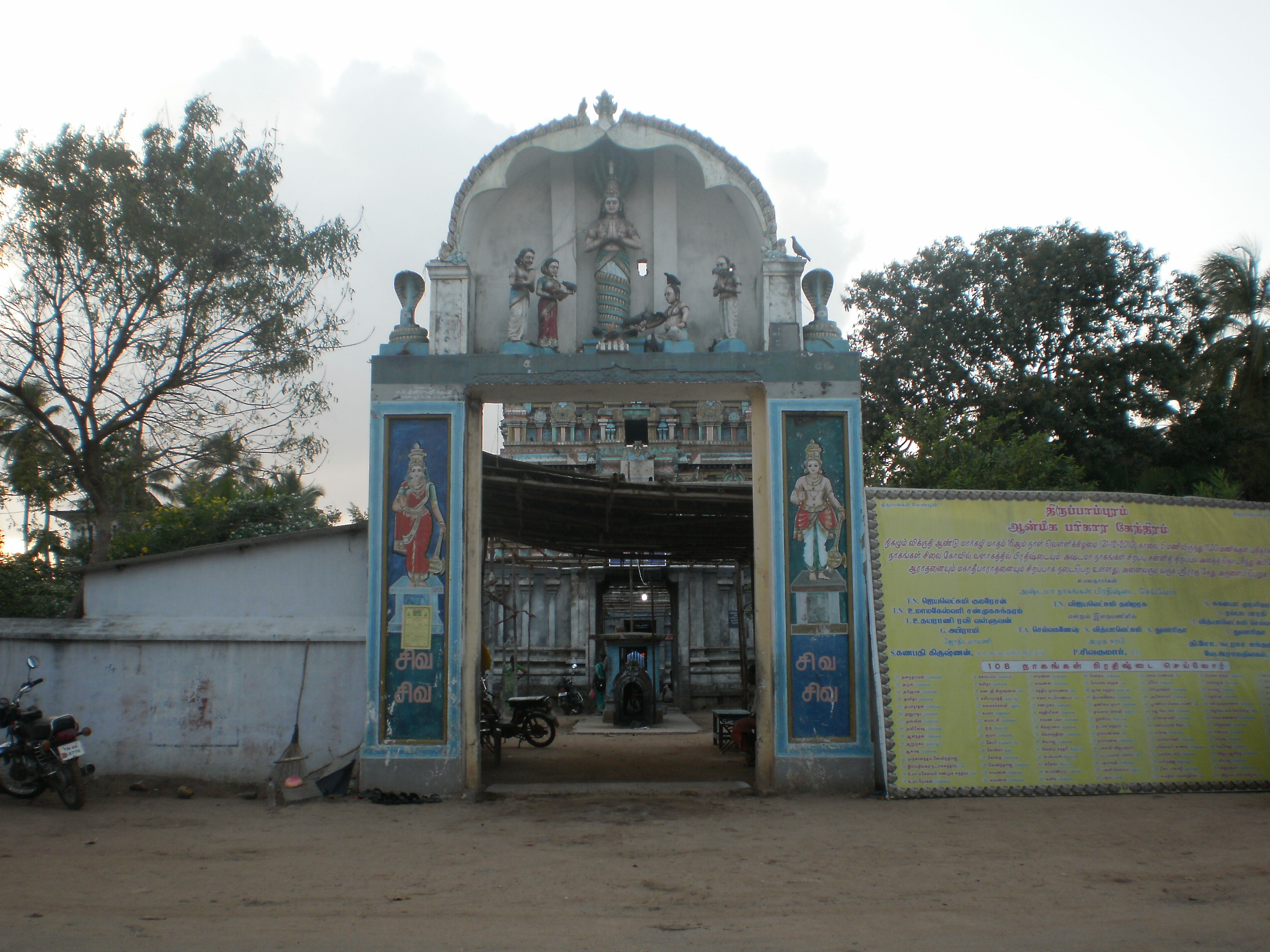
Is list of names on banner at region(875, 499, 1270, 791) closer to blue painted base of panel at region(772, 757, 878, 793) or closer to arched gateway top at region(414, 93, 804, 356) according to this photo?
blue painted base of panel at region(772, 757, 878, 793)

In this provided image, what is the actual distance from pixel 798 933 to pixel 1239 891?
2780mm

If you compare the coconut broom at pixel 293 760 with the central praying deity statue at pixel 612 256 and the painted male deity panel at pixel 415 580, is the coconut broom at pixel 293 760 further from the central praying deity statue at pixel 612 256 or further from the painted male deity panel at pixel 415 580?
the central praying deity statue at pixel 612 256

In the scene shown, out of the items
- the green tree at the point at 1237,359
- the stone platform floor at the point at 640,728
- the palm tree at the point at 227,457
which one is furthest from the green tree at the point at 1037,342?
the palm tree at the point at 227,457

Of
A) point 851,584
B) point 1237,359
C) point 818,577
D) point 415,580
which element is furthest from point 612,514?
point 1237,359

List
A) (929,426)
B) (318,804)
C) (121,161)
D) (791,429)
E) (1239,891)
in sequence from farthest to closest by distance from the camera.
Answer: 1. (929,426)
2. (121,161)
3. (791,429)
4. (318,804)
5. (1239,891)

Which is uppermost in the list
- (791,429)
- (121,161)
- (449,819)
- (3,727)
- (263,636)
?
(121,161)

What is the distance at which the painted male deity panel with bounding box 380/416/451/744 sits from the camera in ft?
28.3

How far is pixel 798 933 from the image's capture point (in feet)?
15.0

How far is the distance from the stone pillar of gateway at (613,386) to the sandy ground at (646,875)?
80 centimetres

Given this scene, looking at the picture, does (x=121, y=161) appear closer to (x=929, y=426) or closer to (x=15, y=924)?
(x=15, y=924)

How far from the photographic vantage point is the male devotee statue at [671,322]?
392 inches

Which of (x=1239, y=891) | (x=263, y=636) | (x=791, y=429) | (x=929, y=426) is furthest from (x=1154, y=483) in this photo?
→ (x=263, y=636)

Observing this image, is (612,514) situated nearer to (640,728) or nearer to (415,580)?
(415,580)

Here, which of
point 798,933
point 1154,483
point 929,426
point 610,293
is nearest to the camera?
point 798,933
